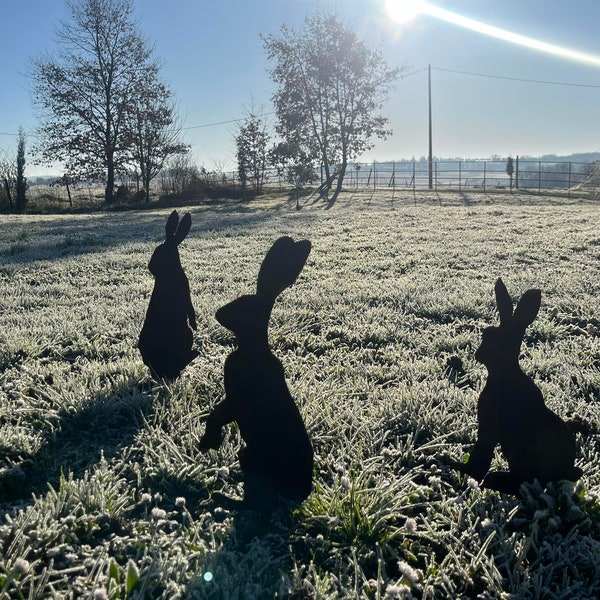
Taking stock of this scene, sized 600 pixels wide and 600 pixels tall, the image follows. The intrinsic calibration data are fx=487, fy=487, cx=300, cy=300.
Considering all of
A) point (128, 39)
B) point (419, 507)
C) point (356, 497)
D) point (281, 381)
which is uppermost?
point (128, 39)

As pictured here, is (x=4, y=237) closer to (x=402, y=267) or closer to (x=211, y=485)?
(x=402, y=267)

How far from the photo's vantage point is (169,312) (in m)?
2.89

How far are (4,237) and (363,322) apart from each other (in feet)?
35.9

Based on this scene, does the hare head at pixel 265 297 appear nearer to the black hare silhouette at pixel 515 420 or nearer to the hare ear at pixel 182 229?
the black hare silhouette at pixel 515 420

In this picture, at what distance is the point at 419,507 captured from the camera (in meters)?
1.94

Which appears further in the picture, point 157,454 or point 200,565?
point 157,454

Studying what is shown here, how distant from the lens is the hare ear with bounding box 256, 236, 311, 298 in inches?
72.7

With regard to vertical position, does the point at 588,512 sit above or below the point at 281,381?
below

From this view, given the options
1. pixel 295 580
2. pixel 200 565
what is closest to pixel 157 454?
pixel 200 565

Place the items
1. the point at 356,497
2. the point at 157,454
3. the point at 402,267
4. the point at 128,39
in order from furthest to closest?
the point at 128,39 < the point at 402,267 < the point at 157,454 < the point at 356,497

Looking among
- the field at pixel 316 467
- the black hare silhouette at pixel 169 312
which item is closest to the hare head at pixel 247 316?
the field at pixel 316 467

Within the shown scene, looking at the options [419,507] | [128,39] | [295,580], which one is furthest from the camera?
[128,39]

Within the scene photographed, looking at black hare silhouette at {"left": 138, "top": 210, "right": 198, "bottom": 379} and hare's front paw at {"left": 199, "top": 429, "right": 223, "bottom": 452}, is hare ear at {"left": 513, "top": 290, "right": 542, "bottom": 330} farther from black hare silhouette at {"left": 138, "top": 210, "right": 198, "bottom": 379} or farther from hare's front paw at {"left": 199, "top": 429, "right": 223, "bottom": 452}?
black hare silhouette at {"left": 138, "top": 210, "right": 198, "bottom": 379}

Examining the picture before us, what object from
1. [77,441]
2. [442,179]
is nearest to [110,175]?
[442,179]
